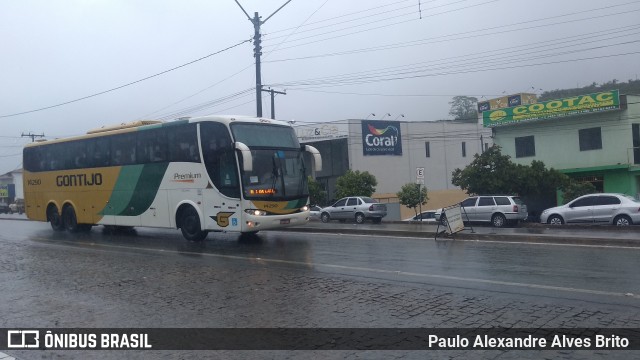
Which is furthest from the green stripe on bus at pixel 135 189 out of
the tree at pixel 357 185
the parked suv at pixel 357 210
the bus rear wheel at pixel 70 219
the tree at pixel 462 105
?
the tree at pixel 462 105

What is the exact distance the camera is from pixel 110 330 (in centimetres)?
724

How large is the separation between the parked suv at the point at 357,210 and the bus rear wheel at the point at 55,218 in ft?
49.4

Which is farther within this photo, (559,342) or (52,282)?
(52,282)

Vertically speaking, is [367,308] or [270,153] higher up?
[270,153]

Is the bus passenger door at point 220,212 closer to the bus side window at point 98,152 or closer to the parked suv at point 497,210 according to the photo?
the bus side window at point 98,152

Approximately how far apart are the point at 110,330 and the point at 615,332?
6.14 meters

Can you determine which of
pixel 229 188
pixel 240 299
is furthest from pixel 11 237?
pixel 240 299

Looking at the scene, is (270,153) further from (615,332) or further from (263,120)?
(615,332)

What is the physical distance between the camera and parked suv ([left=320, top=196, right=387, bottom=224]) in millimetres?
30906

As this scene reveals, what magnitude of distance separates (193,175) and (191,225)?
163 cm

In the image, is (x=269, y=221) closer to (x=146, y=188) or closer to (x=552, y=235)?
(x=146, y=188)

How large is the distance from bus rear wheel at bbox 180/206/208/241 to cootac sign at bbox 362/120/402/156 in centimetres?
3145

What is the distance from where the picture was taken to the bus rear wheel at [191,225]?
16953 mm

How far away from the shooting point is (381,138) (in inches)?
1927
